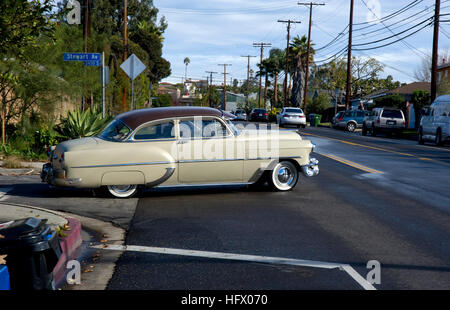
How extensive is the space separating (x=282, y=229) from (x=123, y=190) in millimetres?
3647

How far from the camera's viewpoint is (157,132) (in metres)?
10.1

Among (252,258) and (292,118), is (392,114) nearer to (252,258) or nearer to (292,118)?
(292,118)

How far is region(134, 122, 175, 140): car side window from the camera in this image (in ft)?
32.8

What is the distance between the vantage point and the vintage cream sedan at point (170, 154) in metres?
9.62

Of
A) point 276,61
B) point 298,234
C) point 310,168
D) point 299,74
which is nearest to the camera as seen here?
point 298,234

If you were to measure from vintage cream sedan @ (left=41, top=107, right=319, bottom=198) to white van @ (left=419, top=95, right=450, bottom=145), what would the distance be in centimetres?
1827

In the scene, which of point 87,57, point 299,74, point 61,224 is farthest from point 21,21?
point 299,74

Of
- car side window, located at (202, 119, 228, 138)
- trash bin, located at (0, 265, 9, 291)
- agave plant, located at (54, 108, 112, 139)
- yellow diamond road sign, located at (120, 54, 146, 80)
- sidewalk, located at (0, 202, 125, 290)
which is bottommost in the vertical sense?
Answer: sidewalk, located at (0, 202, 125, 290)

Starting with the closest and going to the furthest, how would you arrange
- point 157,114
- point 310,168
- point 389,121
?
point 157,114, point 310,168, point 389,121

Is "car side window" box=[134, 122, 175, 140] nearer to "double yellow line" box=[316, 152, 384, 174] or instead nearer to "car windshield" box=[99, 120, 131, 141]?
"car windshield" box=[99, 120, 131, 141]

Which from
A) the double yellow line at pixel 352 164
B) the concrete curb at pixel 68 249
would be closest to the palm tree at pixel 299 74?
the double yellow line at pixel 352 164

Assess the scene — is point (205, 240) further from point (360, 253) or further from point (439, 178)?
point (439, 178)

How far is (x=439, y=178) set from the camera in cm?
1327

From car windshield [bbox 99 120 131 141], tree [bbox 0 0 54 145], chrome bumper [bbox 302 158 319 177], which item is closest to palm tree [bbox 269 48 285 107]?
chrome bumper [bbox 302 158 319 177]
